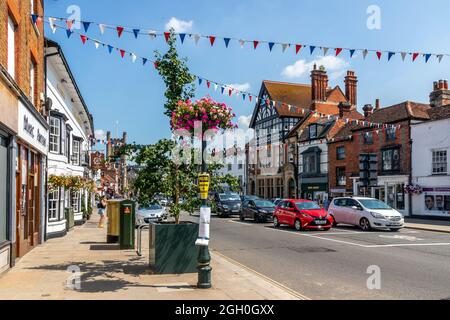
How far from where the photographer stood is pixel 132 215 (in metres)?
14.5

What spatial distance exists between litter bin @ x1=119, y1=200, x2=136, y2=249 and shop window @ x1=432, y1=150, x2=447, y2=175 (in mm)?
21407

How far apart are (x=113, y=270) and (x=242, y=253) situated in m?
4.73

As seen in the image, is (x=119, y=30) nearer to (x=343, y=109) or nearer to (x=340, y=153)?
(x=340, y=153)

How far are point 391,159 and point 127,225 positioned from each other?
77.6ft

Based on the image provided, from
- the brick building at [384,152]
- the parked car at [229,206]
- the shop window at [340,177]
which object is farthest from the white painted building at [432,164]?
the parked car at [229,206]

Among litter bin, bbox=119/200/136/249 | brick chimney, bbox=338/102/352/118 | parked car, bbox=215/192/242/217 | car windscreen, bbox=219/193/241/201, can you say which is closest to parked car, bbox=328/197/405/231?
parked car, bbox=215/192/242/217

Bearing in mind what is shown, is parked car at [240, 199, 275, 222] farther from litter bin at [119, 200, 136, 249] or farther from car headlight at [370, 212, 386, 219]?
litter bin at [119, 200, 136, 249]

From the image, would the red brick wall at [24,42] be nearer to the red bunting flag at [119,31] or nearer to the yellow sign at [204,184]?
the red bunting flag at [119,31]

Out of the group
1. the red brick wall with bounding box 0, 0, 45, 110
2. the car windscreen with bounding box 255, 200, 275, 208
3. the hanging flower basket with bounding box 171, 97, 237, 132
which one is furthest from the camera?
the car windscreen with bounding box 255, 200, 275, 208

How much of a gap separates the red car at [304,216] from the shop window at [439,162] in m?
11.4

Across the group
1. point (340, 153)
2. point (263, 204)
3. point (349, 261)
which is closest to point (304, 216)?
point (263, 204)

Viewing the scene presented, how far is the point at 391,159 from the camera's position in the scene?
32125 millimetres

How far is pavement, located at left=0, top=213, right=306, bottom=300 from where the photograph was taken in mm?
7270

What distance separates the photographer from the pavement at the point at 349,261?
8195 mm
